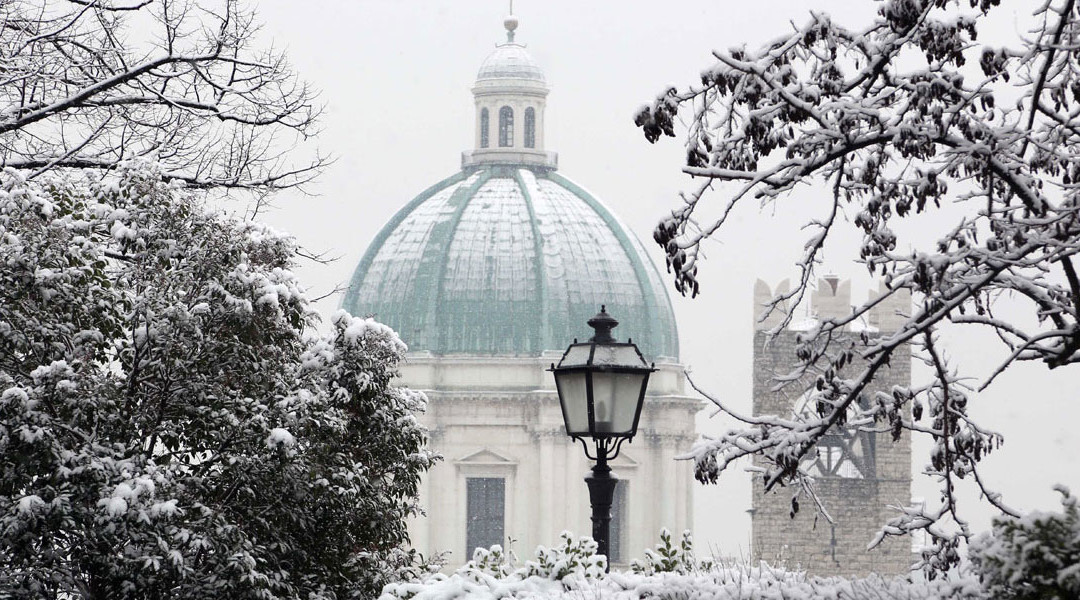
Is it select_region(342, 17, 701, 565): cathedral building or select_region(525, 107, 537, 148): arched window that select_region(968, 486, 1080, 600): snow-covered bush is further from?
select_region(525, 107, 537, 148): arched window

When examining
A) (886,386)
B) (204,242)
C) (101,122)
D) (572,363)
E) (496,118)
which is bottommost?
(572,363)

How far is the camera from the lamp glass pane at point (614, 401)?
41.6 ft

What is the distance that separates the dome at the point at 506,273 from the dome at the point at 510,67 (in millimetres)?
3557

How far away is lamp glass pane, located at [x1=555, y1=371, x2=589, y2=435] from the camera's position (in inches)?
502

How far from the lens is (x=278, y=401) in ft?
50.6

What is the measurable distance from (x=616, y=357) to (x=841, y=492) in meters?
59.5

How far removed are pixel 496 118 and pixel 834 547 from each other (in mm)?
24812

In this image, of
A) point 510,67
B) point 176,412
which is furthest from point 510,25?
point 176,412

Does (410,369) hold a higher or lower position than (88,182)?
higher

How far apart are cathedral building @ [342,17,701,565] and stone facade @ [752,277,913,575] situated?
42.2 ft

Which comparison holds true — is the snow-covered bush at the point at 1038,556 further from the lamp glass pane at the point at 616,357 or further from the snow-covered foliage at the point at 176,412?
the snow-covered foliage at the point at 176,412

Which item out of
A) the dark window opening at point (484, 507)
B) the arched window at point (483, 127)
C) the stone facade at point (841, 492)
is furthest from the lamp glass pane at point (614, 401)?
the arched window at point (483, 127)

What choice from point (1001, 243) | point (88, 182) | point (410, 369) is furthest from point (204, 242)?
point (410, 369)

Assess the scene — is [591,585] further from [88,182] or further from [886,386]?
[886,386]
